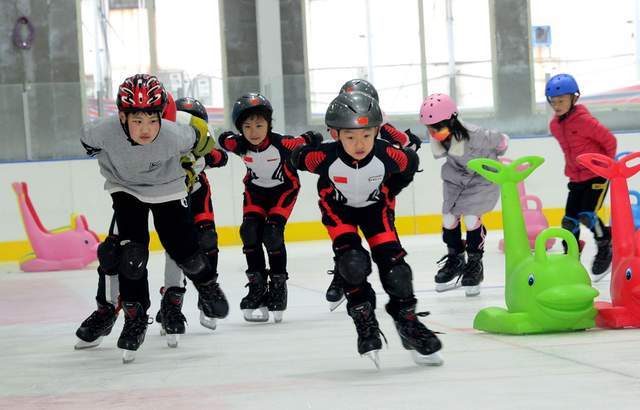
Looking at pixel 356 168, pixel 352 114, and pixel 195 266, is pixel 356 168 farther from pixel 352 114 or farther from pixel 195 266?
pixel 195 266

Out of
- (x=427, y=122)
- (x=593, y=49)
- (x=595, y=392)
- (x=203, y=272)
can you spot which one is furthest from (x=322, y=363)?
(x=593, y=49)

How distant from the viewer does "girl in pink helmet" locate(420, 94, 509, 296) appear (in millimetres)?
7852

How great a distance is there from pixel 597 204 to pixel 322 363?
12.3ft

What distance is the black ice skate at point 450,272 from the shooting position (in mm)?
8141

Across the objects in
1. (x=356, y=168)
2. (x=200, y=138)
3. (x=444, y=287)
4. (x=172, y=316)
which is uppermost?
(x=200, y=138)

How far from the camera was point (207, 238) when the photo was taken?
699 centimetres

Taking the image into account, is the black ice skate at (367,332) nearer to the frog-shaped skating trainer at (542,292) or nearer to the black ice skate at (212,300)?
the frog-shaped skating trainer at (542,292)

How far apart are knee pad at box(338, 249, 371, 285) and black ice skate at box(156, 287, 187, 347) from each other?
1.33m

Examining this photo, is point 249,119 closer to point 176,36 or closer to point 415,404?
point 415,404

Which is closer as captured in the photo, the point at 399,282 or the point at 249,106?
the point at 399,282

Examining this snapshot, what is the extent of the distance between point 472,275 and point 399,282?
3.11 meters

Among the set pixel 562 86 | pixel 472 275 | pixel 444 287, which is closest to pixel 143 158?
pixel 472 275

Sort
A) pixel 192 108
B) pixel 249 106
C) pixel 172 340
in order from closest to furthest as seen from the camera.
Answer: pixel 172 340 → pixel 249 106 → pixel 192 108

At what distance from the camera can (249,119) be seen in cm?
705
